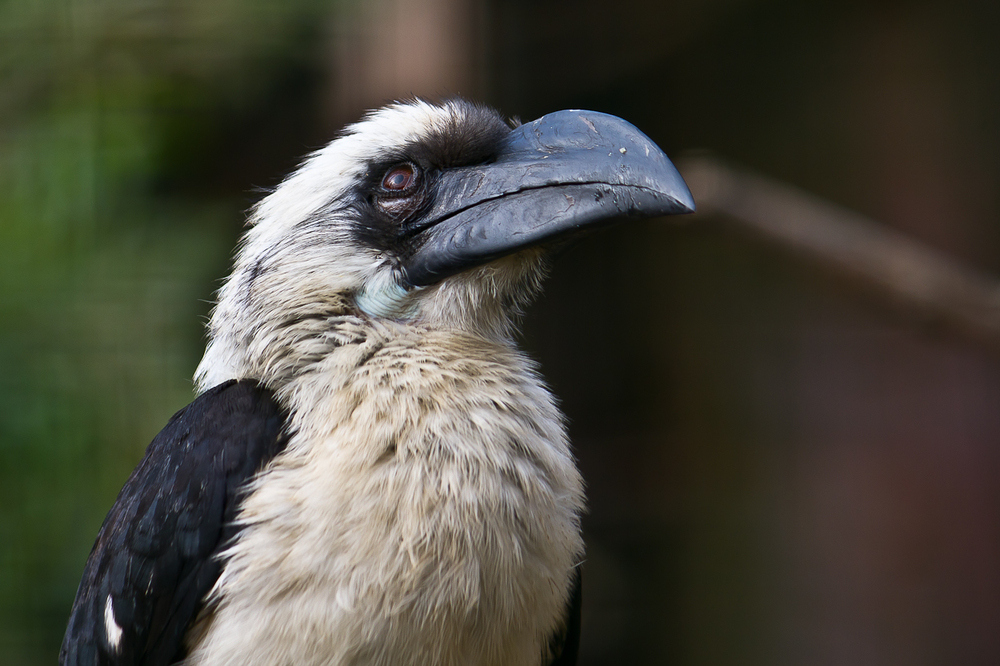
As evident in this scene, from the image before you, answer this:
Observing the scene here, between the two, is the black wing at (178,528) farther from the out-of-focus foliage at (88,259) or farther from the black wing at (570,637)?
Answer: the out-of-focus foliage at (88,259)

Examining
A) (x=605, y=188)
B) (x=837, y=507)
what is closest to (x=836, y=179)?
(x=837, y=507)

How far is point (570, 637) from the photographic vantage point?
2.06 m

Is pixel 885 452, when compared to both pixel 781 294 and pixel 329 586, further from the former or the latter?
pixel 329 586

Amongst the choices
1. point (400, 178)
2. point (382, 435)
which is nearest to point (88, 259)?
point (400, 178)

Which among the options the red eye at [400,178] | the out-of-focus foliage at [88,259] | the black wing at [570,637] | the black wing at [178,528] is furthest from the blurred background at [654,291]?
the black wing at [570,637]

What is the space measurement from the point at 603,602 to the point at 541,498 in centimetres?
306

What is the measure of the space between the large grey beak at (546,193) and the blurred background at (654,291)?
2.33 ft

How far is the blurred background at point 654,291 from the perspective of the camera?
3168 mm

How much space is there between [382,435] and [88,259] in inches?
86.6

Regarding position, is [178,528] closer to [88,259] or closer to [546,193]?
[546,193]

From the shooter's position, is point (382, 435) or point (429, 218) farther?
point (429, 218)

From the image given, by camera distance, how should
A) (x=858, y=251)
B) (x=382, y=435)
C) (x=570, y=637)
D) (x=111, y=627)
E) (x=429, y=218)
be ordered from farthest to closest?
(x=858, y=251), (x=570, y=637), (x=429, y=218), (x=111, y=627), (x=382, y=435)

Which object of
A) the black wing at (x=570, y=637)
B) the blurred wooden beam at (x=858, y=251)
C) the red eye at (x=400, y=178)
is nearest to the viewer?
the red eye at (x=400, y=178)

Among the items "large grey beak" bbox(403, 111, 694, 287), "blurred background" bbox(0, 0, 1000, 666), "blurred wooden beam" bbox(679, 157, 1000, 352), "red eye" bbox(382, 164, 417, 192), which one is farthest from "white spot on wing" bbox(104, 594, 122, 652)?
"blurred wooden beam" bbox(679, 157, 1000, 352)
